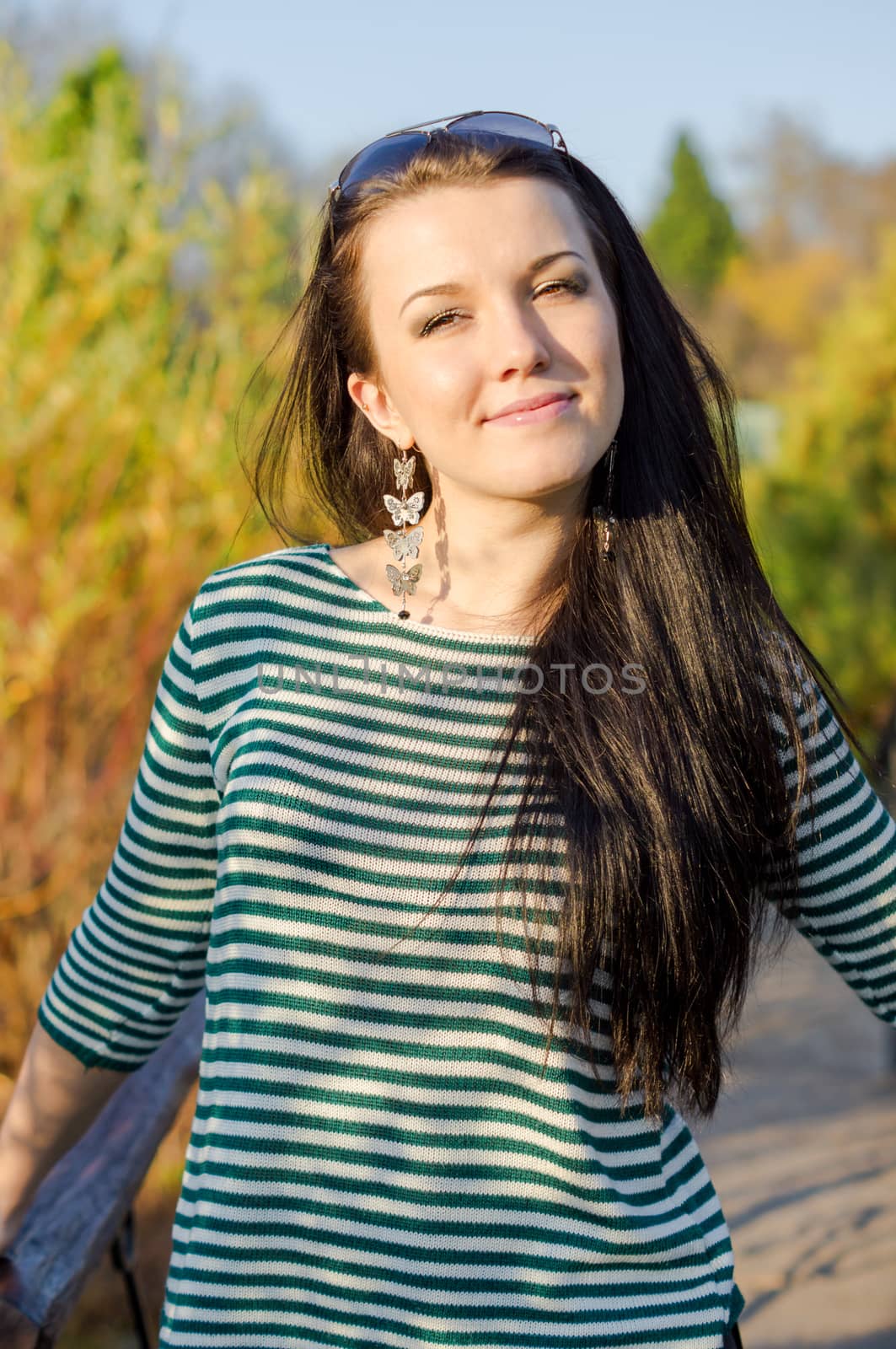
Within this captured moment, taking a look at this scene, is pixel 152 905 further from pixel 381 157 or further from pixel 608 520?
pixel 381 157

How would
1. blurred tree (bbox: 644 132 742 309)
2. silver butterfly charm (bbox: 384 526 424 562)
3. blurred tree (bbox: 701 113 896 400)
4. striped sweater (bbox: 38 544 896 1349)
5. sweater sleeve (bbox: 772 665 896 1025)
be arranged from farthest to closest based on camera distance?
1. blurred tree (bbox: 644 132 742 309)
2. blurred tree (bbox: 701 113 896 400)
3. silver butterfly charm (bbox: 384 526 424 562)
4. sweater sleeve (bbox: 772 665 896 1025)
5. striped sweater (bbox: 38 544 896 1349)

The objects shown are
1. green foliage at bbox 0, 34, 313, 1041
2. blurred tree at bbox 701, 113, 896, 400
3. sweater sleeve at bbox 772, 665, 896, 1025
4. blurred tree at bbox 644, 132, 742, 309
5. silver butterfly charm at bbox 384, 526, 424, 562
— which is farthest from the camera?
blurred tree at bbox 644, 132, 742, 309

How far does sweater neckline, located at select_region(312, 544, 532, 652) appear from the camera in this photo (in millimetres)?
1395

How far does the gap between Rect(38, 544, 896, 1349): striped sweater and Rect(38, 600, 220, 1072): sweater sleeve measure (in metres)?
0.07

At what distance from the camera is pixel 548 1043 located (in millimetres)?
1224

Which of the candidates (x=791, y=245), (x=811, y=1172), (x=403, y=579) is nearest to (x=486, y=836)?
(x=403, y=579)

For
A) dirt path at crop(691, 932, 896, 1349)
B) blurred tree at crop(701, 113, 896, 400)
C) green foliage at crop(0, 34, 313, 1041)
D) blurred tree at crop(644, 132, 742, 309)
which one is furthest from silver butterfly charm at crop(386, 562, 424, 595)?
blurred tree at crop(644, 132, 742, 309)

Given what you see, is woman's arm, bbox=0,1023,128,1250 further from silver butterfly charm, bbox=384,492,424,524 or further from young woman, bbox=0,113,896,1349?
silver butterfly charm, bbox=384,492,424,524

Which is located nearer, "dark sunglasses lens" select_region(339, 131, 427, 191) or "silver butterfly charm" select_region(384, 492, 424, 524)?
"dark sunglasses lens" select_region(339, 131, 427, 191)

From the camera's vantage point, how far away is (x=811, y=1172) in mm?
3021

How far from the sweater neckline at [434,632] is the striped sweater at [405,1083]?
4cm

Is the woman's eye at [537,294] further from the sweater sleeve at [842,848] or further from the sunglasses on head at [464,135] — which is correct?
the sweater sleeve at [842,848]

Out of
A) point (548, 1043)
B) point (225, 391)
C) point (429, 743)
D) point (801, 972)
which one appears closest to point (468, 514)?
point (429, 743)

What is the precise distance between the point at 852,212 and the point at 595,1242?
91.2ft
